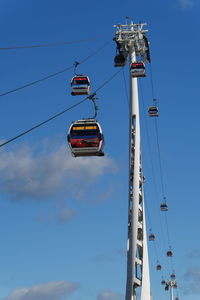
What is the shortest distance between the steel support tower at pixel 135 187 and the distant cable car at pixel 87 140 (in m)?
10.3

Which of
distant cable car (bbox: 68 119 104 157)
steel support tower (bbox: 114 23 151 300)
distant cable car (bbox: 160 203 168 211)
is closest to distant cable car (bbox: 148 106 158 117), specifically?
steel support tower (bbox: 114 23 151 300)

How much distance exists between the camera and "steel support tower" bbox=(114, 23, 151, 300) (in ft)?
122

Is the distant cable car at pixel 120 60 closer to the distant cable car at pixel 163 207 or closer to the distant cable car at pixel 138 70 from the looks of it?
the distant cable car at pixel 138 70

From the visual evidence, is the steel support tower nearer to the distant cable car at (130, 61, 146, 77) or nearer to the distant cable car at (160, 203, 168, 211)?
the distant cable car at (130, 61, 146, 77)

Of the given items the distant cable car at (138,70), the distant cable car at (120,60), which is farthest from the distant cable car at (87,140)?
the distant cable car at (120,60)

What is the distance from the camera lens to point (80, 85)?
37812mm

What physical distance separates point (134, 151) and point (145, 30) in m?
10.3

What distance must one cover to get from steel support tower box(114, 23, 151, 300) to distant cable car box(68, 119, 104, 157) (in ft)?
33.9

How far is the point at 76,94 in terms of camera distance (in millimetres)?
38125

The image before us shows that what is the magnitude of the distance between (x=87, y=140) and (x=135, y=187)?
11075 mm

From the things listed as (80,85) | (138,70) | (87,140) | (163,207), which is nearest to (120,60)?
(138,70)

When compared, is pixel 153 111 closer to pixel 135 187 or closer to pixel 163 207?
pixel 135 187

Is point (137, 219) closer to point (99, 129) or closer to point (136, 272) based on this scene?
point (136, 272)

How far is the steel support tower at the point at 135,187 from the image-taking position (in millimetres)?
37094
